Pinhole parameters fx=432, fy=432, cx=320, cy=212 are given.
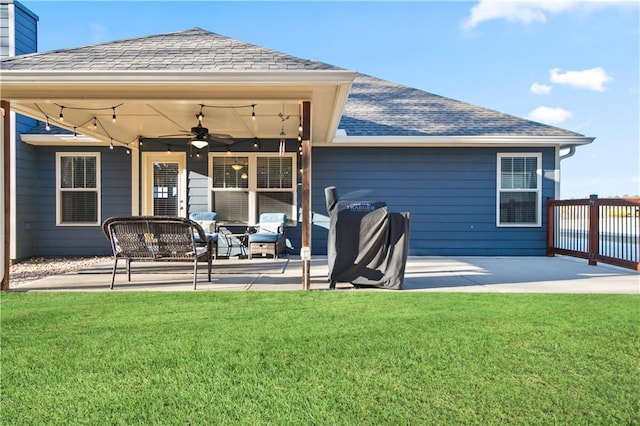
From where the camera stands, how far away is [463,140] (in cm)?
848

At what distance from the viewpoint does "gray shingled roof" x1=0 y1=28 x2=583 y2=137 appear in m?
4.75

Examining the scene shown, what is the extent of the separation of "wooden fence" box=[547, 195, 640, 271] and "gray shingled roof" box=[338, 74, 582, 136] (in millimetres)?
1635

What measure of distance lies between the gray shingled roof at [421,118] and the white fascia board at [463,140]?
0.16 m

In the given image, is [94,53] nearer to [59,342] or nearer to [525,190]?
[59,342]

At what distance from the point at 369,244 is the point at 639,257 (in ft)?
15.4

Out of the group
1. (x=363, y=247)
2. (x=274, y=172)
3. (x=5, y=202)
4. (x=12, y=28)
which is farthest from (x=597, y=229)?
(x=12, y=28)

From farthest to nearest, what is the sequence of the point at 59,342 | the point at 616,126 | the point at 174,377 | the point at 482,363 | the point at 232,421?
the point at 616,126 < the point at 59,342 < the point at 482,363 < the point at 174,377 < the point at 232,421

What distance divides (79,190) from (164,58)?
207 inches

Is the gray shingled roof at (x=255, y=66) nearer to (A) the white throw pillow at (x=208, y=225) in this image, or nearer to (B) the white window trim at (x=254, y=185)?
(B) the white window trim at (x=254, y=185)

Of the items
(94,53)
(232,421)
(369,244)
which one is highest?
(94,53)

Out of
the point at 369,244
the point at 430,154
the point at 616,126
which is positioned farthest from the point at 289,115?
the point at 616,126

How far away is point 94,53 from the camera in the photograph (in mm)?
5148

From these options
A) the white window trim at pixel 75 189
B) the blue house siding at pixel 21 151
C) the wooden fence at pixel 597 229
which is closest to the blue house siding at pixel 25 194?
the blue house siding at pixel 21 151

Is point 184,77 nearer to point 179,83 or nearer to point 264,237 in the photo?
point 179,83
